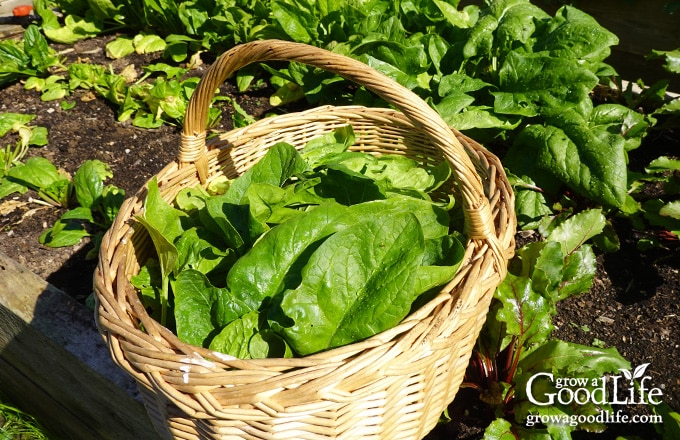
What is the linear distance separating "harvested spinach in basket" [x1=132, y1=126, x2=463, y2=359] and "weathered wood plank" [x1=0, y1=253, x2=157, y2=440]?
384 mm

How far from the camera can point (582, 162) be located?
1946 mm

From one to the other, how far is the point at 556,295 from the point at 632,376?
305 millimetres

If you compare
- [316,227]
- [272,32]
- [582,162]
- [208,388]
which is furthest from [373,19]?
[208,388]

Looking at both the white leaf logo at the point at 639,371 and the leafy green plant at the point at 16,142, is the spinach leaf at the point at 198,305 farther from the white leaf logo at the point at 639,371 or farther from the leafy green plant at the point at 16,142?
the leafy green plant at the point at 16,142

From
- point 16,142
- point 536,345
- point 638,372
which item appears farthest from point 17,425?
point 638,372

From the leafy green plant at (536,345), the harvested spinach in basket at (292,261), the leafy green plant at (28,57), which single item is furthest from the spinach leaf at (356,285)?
the leafy green plant at (28,57)

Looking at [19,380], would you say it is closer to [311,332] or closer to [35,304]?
[35,304]

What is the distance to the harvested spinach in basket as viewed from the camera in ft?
3.85

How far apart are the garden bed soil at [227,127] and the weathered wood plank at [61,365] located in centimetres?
15

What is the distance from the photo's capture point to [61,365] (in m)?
1.88

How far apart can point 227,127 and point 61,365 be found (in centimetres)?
128

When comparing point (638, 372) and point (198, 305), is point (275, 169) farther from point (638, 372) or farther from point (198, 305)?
point (638, 372)

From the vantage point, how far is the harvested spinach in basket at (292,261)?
117 centimetres

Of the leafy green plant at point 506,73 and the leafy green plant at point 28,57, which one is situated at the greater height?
the leafy green plant at point 506,73
